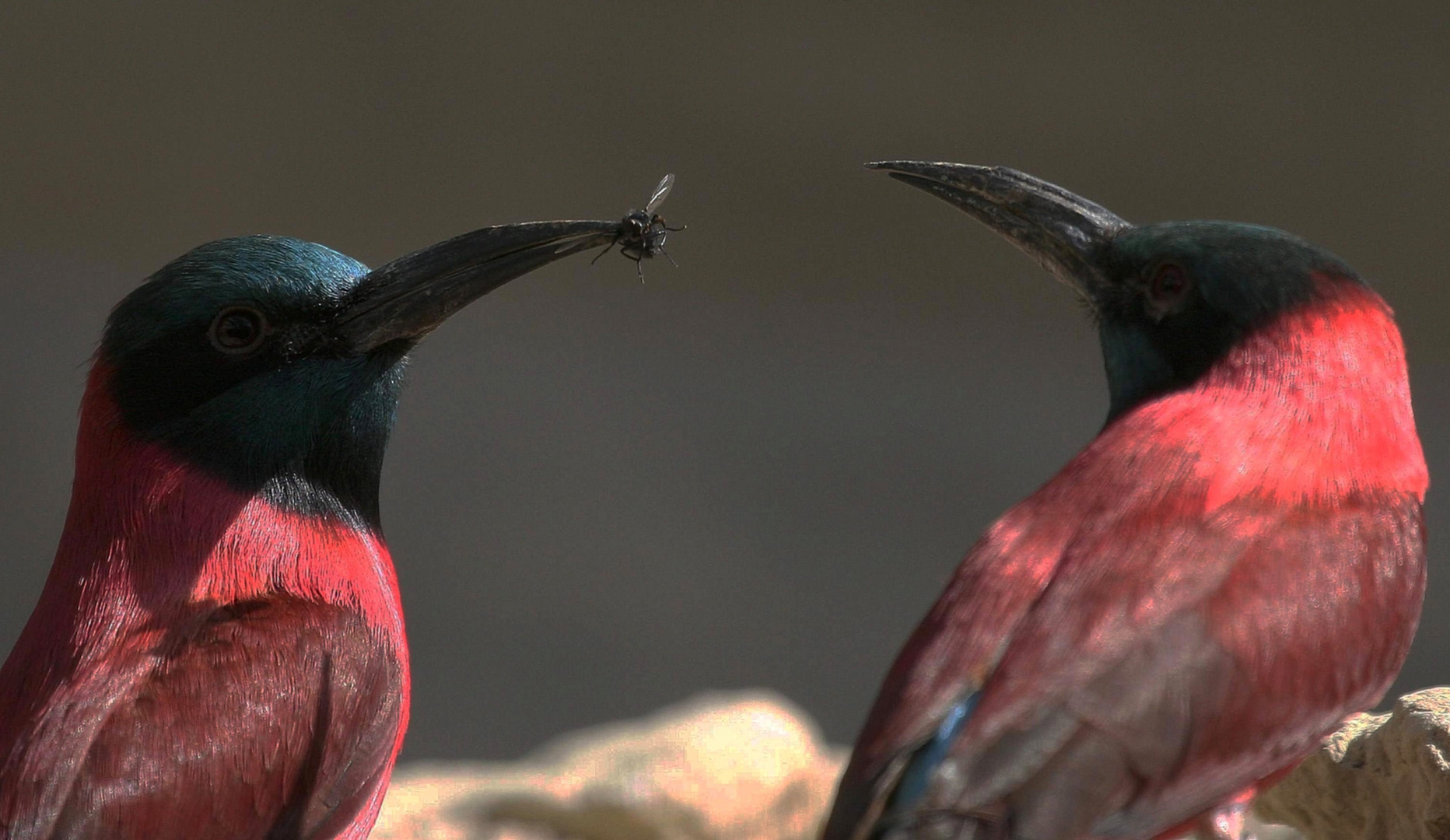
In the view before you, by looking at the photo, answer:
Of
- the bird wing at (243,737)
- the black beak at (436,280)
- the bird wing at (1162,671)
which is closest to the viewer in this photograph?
the bird wing at (1162,671)

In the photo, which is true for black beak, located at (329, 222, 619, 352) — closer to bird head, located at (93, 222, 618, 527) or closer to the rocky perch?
bird head, located at (93, 222, 618, 527)

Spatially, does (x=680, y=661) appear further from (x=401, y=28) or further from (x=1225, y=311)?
(x=1225, y=311)

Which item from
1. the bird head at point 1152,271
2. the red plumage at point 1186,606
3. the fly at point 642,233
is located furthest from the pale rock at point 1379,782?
the fly at point 642,233

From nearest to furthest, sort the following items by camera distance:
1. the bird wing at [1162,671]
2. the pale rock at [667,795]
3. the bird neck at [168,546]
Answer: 1. the bird wing at [1162,671]
2. the bird neck at [168,546]
3. the pale rock at [667,795]

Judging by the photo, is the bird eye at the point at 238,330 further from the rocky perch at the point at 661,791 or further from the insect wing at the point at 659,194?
the rocky perch at the point at 661,791

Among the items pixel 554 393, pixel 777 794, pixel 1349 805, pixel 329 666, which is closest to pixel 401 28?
pixel 554 393

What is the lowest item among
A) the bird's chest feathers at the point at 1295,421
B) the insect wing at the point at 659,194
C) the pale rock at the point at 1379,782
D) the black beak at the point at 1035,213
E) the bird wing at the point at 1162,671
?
the pale rock at the point at 1379,782

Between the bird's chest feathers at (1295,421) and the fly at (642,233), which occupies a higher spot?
the fly at (642,233)
